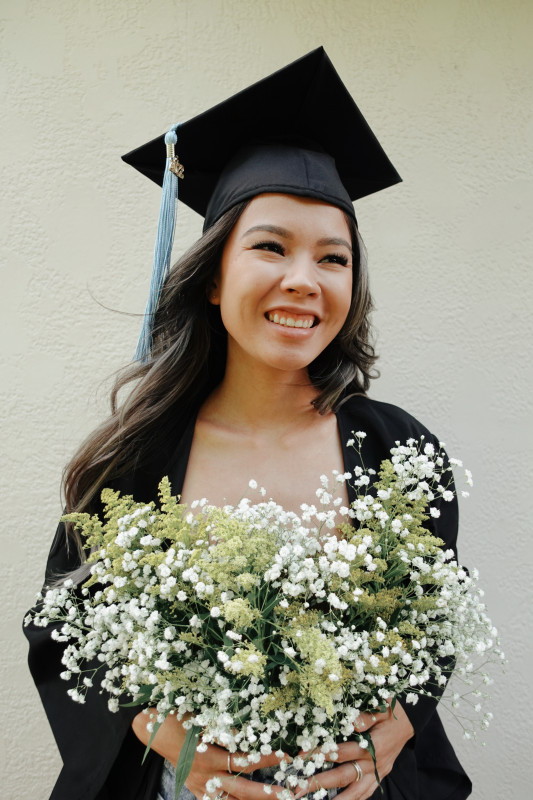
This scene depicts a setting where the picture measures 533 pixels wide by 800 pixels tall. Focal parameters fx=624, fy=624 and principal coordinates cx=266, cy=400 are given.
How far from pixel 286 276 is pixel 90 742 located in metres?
1.18

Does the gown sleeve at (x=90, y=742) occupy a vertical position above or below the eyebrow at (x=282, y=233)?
below

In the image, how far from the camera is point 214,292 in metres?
1.60

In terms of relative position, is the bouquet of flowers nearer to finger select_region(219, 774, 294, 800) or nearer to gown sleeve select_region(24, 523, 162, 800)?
finger select_region(219, 774, 294, 800)

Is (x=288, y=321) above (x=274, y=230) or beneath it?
beneath

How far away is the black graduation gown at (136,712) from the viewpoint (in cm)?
144

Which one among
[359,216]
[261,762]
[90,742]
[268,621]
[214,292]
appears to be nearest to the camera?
[268,621]

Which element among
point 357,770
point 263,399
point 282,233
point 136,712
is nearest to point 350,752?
point 357,770

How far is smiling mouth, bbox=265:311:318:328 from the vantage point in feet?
4.61

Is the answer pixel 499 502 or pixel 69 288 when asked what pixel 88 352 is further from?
pixel 499 502

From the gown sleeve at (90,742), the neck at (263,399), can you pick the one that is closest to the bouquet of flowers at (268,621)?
the gown sleeve at (90,742)

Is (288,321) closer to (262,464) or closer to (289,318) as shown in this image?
(289,318)

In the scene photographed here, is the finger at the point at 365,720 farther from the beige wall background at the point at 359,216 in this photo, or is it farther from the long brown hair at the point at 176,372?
the beige wall background at the point at 359,216

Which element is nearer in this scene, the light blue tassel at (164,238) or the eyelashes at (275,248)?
the eyelashes at (275,248)

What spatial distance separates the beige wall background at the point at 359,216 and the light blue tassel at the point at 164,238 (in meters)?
0.47
